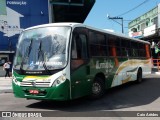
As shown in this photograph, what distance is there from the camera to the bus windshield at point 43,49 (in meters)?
9.98

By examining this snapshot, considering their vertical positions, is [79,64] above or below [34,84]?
above

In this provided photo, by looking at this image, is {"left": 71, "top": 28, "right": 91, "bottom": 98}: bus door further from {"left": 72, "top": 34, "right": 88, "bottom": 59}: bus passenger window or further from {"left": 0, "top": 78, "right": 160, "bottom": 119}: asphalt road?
{"left": 0, "top": 78, "right": 160, "bottom": 119}: asphalt road

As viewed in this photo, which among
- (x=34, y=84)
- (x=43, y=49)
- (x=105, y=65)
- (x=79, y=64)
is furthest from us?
(x=105, y=65)

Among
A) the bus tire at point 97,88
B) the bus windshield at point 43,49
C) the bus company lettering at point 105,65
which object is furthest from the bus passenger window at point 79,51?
the bus tire at point 97,88

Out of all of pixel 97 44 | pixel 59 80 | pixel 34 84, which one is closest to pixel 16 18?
pixel 97 44

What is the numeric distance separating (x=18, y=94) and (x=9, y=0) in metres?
17.9

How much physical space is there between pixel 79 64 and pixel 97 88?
1.93 meters

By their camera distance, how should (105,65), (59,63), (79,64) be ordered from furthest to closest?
1. (105,65)
2. (79,64)
3. (59,63)

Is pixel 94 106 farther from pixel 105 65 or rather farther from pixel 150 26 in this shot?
pixel 150 26

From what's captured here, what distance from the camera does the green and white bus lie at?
32.2 feet

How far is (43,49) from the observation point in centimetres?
1024

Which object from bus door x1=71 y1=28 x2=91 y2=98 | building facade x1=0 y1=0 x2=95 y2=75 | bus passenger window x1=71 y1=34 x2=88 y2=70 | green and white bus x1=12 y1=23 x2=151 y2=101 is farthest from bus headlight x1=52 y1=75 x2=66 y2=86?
building facade x1=0 y1=0 x2=95 y2=75

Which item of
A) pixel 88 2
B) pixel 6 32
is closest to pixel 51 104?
pixel 6 32

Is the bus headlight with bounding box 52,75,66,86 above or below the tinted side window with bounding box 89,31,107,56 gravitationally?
below
